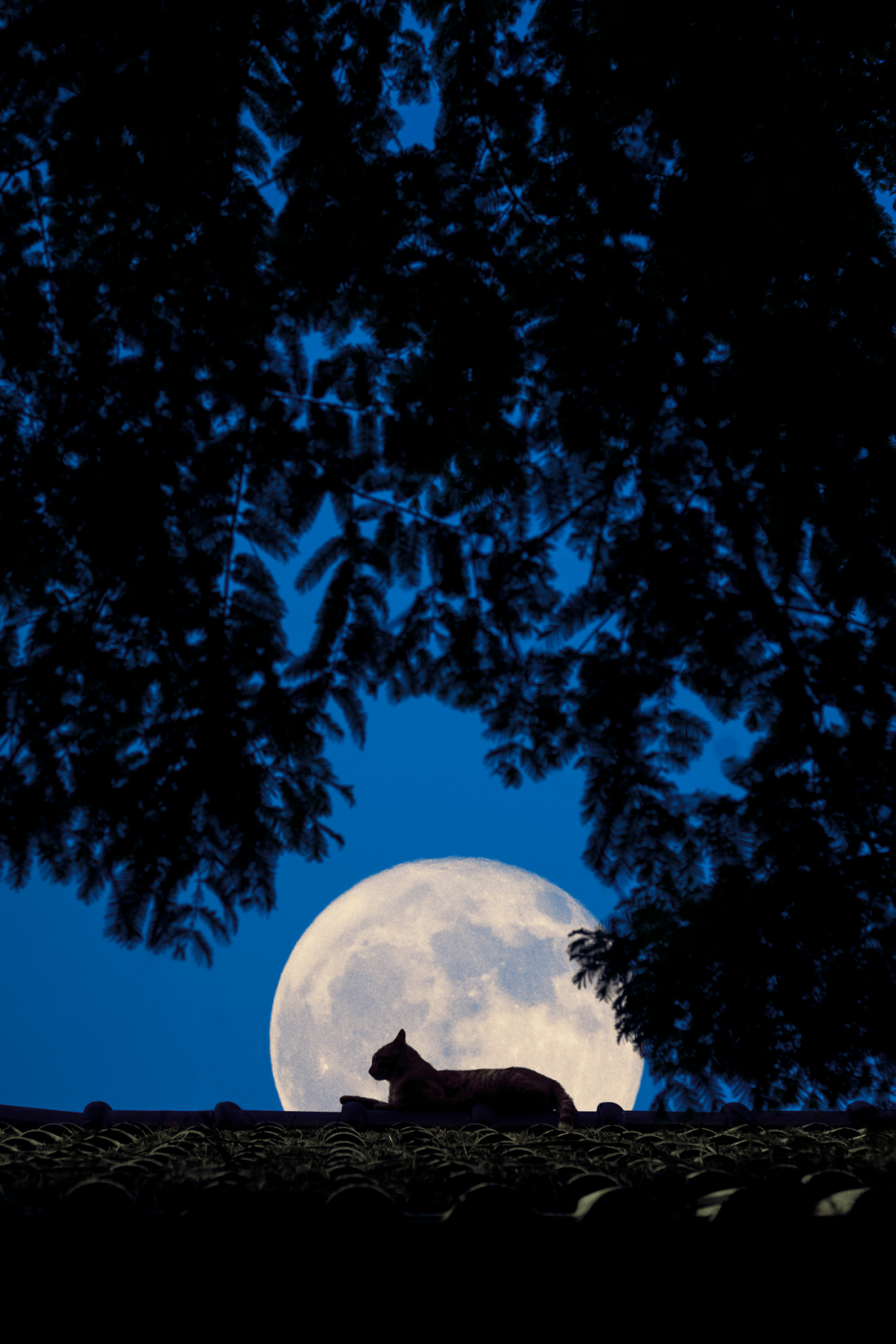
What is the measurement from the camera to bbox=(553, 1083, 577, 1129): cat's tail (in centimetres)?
709

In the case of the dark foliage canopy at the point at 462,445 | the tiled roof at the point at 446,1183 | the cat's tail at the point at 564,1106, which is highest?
the dark foliage canopy at the point at 462,445

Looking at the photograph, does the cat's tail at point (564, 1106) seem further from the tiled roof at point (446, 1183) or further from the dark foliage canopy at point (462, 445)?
the dark foliage canopy at point (462, 445)

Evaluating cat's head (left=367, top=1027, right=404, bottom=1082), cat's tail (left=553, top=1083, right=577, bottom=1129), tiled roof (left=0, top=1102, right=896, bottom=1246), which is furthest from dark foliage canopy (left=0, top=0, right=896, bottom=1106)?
cat's head (left=367, top=1027, right=404, bottom=1082)

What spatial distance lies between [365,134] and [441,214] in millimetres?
543

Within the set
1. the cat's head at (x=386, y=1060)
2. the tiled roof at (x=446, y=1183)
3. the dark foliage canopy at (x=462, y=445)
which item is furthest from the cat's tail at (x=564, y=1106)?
the dark foliage canopy at (x=462, y=445)

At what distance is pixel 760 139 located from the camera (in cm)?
328

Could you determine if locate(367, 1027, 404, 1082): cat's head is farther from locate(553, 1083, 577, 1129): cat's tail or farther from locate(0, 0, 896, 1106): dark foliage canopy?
locate(0, 0, 896, 1106): dark foliage canopy

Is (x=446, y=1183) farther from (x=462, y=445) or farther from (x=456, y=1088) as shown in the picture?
(x=456, y=1088)

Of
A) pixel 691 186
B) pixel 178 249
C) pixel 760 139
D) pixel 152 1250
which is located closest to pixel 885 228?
pixel 760 139

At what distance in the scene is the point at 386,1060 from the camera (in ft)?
28.8

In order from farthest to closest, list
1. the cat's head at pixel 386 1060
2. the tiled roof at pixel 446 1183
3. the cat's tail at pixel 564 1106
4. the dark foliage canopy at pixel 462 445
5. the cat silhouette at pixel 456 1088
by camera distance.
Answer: the cat's head at pixel 386 1060 < the cat silhouette at pixel 456 1088 < the cat's tail at pixel 564 1106 < the dark foliage canopy at pixel 462 445 < the tiled roof at pixel 446 1183

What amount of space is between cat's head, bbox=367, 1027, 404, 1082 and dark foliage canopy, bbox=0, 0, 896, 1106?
18.1 ft

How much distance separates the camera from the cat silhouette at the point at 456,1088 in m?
7.59

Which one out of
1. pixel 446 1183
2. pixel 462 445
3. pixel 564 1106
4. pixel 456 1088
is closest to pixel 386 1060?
pixel 456 1088
